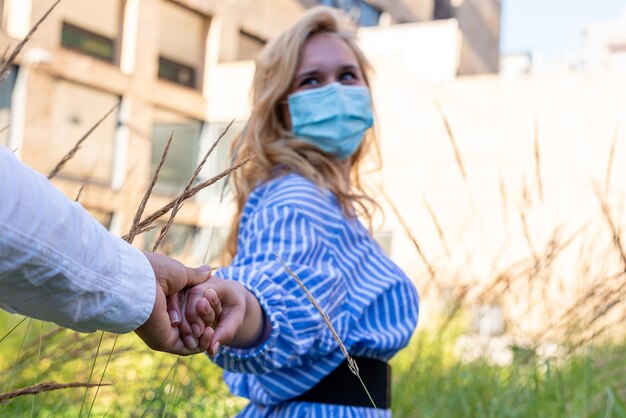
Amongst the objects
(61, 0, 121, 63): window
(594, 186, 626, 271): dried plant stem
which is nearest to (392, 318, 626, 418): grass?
(594, 186, 626, 271): dried plant stem

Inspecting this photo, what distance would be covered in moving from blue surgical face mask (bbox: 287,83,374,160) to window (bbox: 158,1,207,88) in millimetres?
14103

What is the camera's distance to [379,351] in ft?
5.38

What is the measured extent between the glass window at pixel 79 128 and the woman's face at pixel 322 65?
36.9 ft

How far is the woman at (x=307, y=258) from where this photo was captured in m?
1.39

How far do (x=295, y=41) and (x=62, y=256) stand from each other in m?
A: 1.29

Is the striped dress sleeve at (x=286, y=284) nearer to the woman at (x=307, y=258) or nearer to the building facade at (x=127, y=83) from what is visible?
the woman at (x=307, y=258)

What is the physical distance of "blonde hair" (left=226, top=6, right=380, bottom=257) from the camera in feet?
5.89

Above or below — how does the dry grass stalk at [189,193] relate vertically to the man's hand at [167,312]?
above

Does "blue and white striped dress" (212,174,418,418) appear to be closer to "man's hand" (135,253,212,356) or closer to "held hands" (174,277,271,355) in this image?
"held hands" (174,277,271,355)

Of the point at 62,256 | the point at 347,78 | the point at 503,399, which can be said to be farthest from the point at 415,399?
the point at 62,256

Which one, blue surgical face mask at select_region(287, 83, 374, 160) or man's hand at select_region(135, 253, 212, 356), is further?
blue surgical face mask at select_region(287, 83, 374, 160)

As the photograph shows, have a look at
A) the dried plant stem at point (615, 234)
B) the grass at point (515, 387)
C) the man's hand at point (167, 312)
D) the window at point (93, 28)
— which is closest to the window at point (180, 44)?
the window at point (93, 28)

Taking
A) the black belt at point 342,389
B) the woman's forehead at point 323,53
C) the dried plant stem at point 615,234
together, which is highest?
the woman's forehead at point 323,53

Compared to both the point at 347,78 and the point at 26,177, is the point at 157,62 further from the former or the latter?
the point at 26,177
